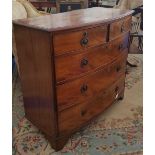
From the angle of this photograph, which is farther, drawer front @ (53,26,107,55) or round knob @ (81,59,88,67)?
round knob @ (81,59,88,67)

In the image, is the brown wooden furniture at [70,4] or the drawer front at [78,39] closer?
the drawer front at [78,39]

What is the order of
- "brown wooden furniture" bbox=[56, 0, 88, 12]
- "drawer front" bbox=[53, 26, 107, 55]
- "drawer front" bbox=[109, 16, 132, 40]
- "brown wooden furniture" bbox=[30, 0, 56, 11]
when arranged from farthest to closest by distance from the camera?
"brown wooden furniture" bbox=[56, 0, 88, 12]
"brown wooden furniture" bbox=[30, 0, 56, 11]
"drawer front" bbox=[109, 16, 132, 40]
"drawer front" bbox=[53, 26, 107, 55]

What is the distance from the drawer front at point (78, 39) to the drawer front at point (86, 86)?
0.25m

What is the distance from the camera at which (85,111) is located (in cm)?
185

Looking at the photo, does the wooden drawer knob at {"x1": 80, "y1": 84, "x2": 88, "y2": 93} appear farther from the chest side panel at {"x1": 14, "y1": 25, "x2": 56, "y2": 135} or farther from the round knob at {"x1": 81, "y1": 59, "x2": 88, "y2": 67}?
the chest side panel at {"x1": 14, "y1": 25, "x2": 56, "y2": 135}

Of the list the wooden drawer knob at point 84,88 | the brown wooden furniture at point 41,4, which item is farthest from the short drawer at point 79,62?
the brown wooden furniture at point 41,4

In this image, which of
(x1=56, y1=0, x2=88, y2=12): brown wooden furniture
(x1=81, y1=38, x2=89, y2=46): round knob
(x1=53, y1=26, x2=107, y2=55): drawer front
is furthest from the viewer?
(x1=56, y1=0, x2=88, y2=12): brown wooden furniture

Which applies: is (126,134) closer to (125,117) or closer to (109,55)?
(125,117)

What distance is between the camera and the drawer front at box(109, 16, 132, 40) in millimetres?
1833

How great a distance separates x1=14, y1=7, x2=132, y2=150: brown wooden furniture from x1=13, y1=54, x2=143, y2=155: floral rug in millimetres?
100

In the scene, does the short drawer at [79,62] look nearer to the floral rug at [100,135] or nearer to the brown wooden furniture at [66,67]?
the brown wooden furniture at [66,67]

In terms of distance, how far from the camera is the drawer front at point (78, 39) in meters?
1.42

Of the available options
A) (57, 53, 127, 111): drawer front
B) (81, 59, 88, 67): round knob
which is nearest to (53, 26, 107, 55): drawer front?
(81, 59, 88, 67): round knob
